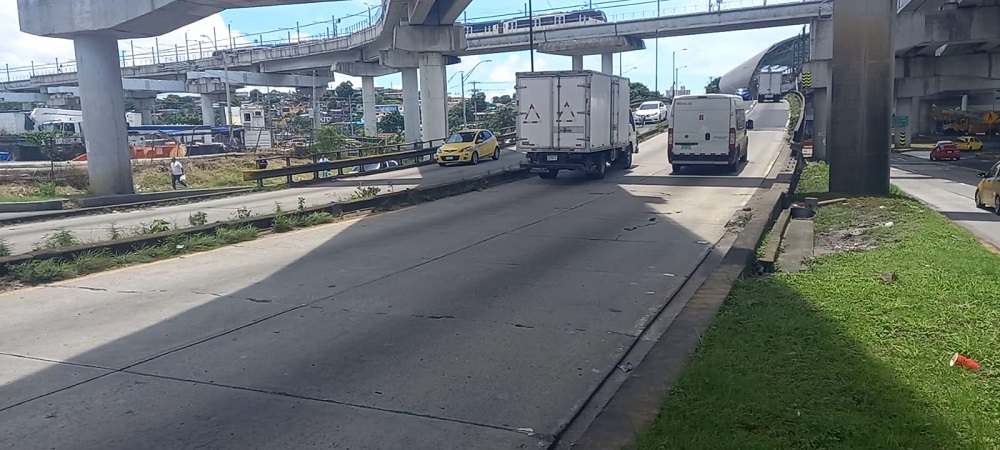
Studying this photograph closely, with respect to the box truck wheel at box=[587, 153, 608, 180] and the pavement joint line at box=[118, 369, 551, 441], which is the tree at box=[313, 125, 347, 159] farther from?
the pavement joint line at box=[118, 369, 551, 441]

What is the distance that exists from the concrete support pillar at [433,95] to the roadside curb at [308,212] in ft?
62.0

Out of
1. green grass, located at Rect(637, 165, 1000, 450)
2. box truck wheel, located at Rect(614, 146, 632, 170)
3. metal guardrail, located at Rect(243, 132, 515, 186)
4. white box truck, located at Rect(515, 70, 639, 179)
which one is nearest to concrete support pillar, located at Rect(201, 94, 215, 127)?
metal guardrail, located at Rect(243, 132, 515, 186)

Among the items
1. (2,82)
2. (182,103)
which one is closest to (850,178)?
(2,82)

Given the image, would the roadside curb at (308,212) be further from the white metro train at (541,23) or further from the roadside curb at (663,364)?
the white metro train at (541,23)

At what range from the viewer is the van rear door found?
27.2m

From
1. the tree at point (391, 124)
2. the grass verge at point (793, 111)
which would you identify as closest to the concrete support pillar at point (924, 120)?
the grass verge at point (793, 111)

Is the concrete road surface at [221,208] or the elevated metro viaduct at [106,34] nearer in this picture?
the concrete road surface at [221,208]

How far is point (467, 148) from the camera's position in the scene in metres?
36.9

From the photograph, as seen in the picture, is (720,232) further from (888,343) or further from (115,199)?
(115,199)

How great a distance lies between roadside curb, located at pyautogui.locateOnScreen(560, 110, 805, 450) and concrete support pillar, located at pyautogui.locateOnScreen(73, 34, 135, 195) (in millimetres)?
26502

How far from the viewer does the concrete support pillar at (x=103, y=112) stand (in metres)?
30.1

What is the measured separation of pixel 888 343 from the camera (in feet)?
22.4

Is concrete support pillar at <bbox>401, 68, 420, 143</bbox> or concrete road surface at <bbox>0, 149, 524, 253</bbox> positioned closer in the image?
concrete road surface at <bbox>0, 149, 524, 253</bbox>

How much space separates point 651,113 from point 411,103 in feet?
71.5
